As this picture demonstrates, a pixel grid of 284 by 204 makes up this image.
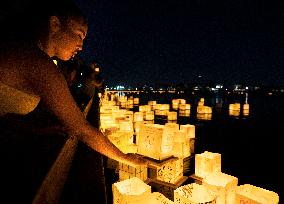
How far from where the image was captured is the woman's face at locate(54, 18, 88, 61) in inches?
70.0

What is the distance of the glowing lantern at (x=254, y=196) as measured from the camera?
2.28 meters

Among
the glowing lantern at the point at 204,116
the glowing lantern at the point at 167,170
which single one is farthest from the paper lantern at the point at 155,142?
the glowing lantern at the point at 204,116

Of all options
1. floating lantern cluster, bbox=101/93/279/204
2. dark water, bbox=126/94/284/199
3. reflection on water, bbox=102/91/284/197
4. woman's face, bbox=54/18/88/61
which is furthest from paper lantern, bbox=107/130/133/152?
woman's face, bbox=54/18/88/61

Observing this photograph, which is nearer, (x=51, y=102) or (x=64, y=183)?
(x=51, y=102)

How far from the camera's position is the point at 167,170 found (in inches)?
137

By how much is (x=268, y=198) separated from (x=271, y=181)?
251cm

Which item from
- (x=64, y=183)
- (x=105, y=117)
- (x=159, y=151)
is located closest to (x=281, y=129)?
(x=105, y=117)

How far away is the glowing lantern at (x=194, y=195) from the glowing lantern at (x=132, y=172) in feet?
3.27

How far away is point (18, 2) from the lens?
189 cm

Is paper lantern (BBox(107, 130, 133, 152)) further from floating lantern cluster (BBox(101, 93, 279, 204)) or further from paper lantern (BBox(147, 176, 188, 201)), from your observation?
paper lantern (BBox(147, 176, 188, 201))

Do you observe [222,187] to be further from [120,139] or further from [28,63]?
[120,139]

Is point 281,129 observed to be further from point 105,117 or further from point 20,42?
point 20,42

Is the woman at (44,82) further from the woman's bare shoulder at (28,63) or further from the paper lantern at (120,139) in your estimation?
the paper lantern at (120,139)

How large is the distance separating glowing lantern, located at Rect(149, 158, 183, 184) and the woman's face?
2.12 meters
